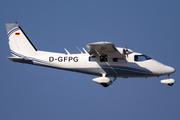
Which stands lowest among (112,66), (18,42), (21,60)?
(112,66)

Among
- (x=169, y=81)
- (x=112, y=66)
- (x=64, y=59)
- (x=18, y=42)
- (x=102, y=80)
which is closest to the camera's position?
(x=102, y=80)

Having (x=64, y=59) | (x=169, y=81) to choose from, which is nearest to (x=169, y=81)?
(x=169, y=81)

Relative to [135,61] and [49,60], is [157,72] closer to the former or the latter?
[135,61]

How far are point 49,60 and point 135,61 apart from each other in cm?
592

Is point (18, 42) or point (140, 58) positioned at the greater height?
point (18, 42)

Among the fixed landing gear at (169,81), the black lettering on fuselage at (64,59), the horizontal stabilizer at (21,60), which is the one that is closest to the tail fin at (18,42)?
the horizontal stabilizer at (21,60)

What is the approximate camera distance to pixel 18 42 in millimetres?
18734

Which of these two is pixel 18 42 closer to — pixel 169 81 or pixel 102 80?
pixel 102 80

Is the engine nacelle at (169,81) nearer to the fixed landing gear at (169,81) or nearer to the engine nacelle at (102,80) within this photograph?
the fixed landing gear at (169,81)

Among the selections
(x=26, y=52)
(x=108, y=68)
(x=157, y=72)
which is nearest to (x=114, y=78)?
(x=108, y=68)

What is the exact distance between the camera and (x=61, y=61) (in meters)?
18.0

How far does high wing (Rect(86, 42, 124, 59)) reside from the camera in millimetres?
15800

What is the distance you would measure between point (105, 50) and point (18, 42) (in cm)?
654

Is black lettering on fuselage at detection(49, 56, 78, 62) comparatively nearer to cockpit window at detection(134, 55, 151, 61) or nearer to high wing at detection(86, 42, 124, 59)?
high wing at detection(86, 42, 124, 59)
